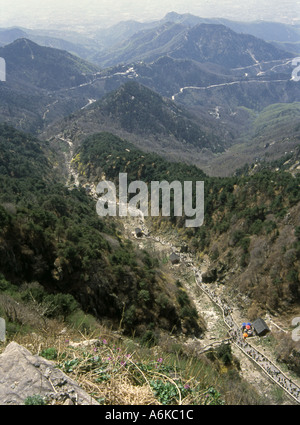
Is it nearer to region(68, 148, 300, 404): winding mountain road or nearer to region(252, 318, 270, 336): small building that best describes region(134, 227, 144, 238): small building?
region(68, 148, 300, 404): winding mountain road

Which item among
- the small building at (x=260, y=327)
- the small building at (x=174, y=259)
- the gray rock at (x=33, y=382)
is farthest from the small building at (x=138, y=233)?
the gray rock at (x=33, y=382)

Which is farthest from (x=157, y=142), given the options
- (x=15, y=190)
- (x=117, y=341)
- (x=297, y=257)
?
(x=117, y=341)

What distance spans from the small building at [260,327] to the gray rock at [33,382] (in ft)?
89.8

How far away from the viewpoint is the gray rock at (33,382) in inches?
175

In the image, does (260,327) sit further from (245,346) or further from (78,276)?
(78,276)

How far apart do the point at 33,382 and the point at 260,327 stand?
28025 millimetres

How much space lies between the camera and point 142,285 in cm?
2664

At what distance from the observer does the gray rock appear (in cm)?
444

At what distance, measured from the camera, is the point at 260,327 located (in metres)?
27.7

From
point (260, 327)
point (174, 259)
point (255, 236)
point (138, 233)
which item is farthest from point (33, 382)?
point (138, 233)

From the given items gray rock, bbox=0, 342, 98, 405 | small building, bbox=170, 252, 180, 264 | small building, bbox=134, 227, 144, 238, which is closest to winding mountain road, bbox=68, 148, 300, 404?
small building, bbox=170, 252, 180, 264

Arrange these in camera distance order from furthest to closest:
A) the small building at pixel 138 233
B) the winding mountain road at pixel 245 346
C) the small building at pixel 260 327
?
the small building at pixel 138 233, the small building at pixel 260 327, the winding mountain road at pixel 245 346

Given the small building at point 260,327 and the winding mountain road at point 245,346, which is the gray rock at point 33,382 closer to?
Result: the winding mountain road at point 245,346
